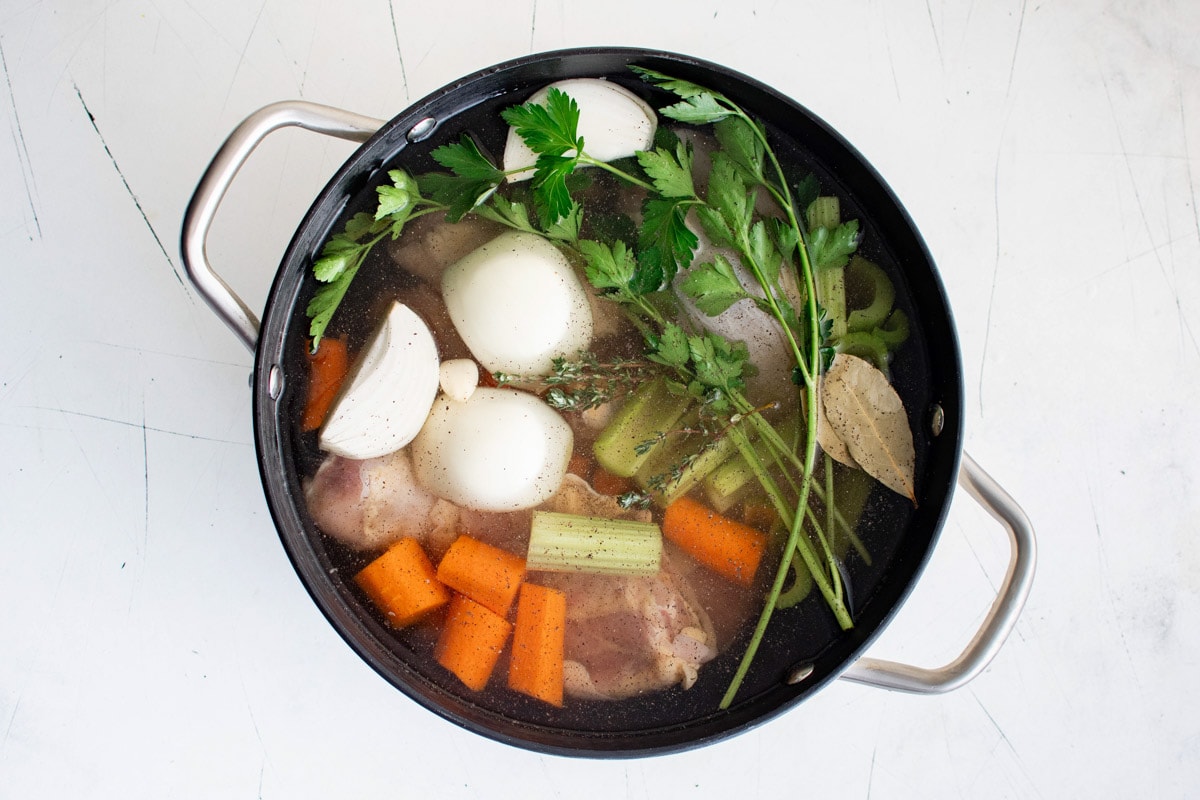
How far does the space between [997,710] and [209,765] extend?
3.64ft

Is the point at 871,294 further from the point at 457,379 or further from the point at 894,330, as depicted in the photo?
the point at 457,379

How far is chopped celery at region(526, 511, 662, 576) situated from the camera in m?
0.94

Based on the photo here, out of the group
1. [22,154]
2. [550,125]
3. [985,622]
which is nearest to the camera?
[550,125]

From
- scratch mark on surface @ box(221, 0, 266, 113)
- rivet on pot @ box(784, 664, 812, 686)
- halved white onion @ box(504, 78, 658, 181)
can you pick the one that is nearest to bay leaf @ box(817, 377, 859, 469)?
rivet on pot @ box(784, 664, 812, 686)

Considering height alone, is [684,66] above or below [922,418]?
above

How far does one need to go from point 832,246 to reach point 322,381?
1.94 feet

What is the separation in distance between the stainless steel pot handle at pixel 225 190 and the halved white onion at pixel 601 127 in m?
0.21

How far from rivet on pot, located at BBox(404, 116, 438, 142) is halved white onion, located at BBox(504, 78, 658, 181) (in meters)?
0.08

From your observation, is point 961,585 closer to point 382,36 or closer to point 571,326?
point 571,326

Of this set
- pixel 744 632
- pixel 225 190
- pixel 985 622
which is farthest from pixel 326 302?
pixel 985 622

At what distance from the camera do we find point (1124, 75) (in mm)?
1223

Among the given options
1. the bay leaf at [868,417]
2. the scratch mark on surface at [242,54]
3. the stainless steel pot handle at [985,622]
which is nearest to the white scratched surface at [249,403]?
the scratch mark on surface at [242,54]

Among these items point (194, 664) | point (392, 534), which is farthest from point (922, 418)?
point (194, 664)

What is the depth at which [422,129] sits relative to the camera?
3.09ft
